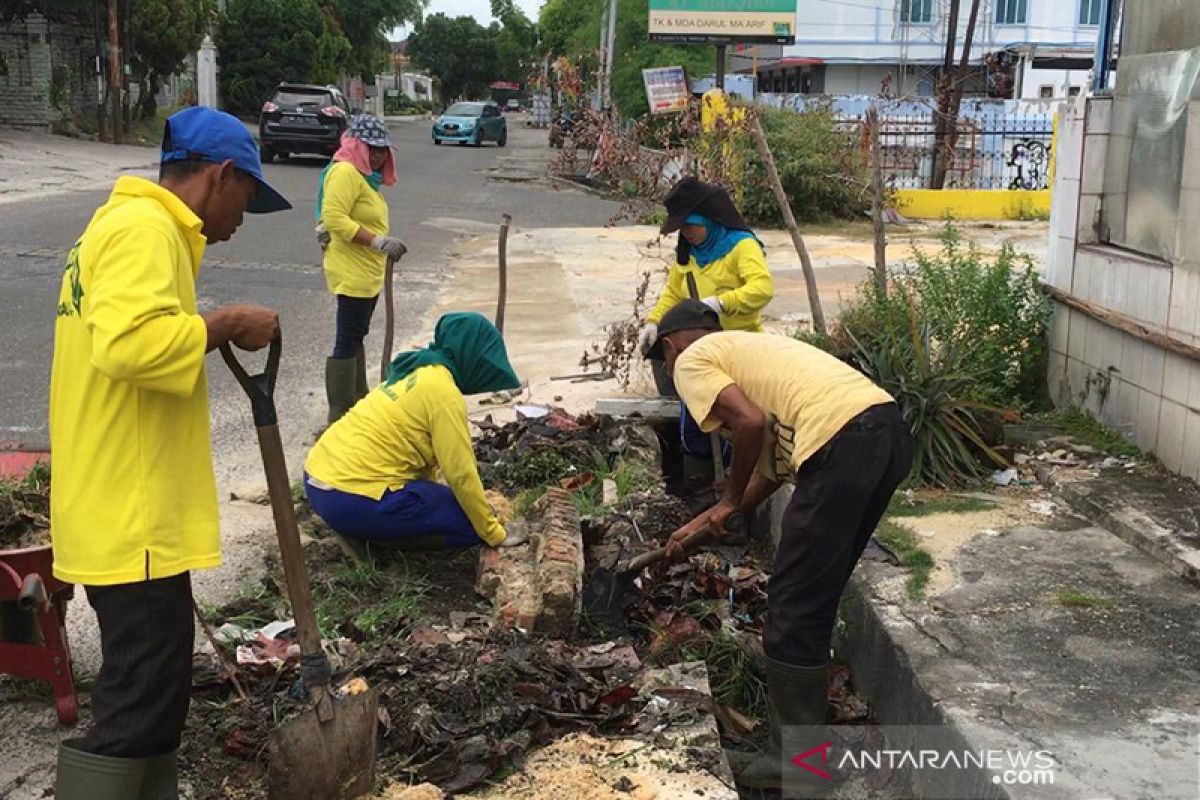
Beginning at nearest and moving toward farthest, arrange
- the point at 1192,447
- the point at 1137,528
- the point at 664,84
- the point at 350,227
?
the point at 1137,528 → the point at 1192,447 → the point at 350,227 → the point at 664,84

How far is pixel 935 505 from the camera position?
→ 17.3ft

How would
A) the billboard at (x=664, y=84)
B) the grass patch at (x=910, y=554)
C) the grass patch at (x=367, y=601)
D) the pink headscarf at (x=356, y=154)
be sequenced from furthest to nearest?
the billboard at (x=664, y=84) < the pink headscarf at (x=356, y=154) < the grass patch at (x=910, y=554) < the grass patch at (x=367, y=601)

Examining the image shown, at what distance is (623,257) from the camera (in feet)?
48.8

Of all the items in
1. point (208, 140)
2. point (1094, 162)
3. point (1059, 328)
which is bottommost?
point (1059, 328)

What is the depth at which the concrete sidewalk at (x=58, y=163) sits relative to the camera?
19.0 metres

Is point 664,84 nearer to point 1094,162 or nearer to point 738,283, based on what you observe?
point 1094,162

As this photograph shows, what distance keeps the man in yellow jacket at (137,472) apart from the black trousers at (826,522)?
164 cm

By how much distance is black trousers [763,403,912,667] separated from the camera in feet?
11.4

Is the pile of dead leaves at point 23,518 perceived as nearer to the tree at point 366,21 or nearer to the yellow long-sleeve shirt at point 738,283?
the yellow long-sleeve shirt at point 738,283

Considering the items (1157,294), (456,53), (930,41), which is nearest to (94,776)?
(1157,294)

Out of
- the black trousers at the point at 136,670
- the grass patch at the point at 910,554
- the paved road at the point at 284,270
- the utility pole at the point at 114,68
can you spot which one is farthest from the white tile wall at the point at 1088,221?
the utility pole at the point at 114,68

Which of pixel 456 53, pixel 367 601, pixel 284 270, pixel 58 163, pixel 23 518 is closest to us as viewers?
pixel 23 518

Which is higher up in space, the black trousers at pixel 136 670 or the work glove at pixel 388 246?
the work glove at pixel 388 246

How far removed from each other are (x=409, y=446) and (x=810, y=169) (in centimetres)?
1560
